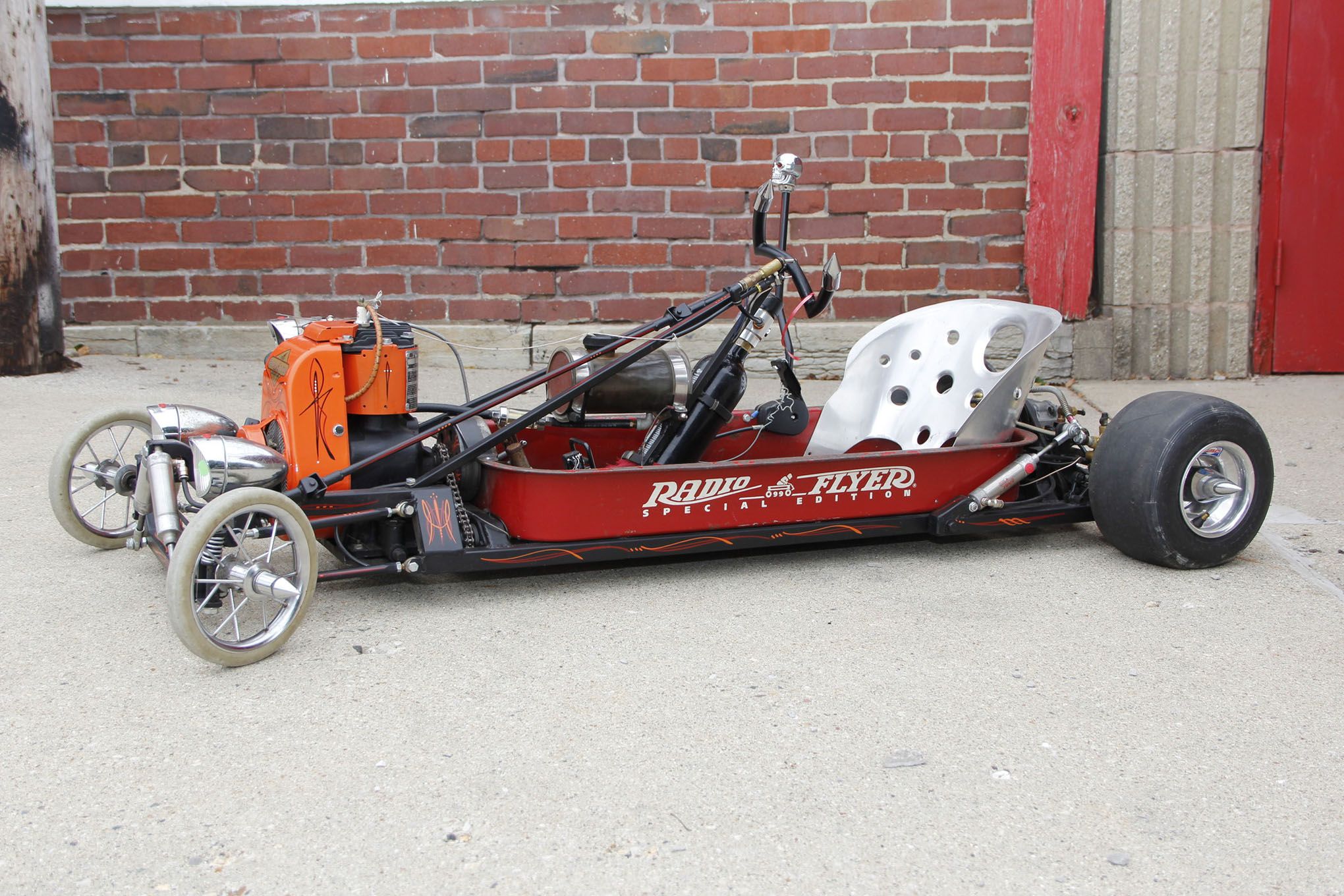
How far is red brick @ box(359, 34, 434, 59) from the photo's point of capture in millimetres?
7066

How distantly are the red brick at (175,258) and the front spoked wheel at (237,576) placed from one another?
178 inches

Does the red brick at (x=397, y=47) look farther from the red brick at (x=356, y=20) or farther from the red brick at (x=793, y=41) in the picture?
the red brick at (x=793, y=41)

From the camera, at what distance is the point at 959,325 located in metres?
4.34

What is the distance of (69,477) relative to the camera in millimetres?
3996

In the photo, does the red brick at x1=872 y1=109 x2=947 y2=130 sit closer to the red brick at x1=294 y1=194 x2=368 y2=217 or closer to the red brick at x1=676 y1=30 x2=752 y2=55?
the red brick at x1=676 y1=30 x2=752 y2=55

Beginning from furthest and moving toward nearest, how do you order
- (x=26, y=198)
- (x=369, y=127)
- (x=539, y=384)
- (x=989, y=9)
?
1. (x=369, y=127)
2. (x=989, y=9)
3. (x=26, y=198)
4. (x=539, y=384)

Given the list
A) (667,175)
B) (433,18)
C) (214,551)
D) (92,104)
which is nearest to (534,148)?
(667,175)

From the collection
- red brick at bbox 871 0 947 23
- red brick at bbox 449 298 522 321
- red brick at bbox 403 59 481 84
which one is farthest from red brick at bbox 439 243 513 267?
red brick at bbox 871 0 947 23

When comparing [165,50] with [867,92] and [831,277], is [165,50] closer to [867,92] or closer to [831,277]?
[867,92]

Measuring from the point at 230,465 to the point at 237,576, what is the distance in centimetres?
36

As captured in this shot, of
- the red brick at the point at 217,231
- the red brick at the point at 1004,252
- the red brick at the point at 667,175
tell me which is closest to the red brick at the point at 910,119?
the red brick at the point at 1004,252

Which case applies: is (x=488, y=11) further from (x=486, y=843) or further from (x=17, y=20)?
(x=486, y=843)

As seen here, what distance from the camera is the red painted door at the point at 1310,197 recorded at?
698 centimetres

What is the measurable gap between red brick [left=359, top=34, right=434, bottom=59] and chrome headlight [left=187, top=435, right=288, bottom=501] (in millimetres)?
4333
